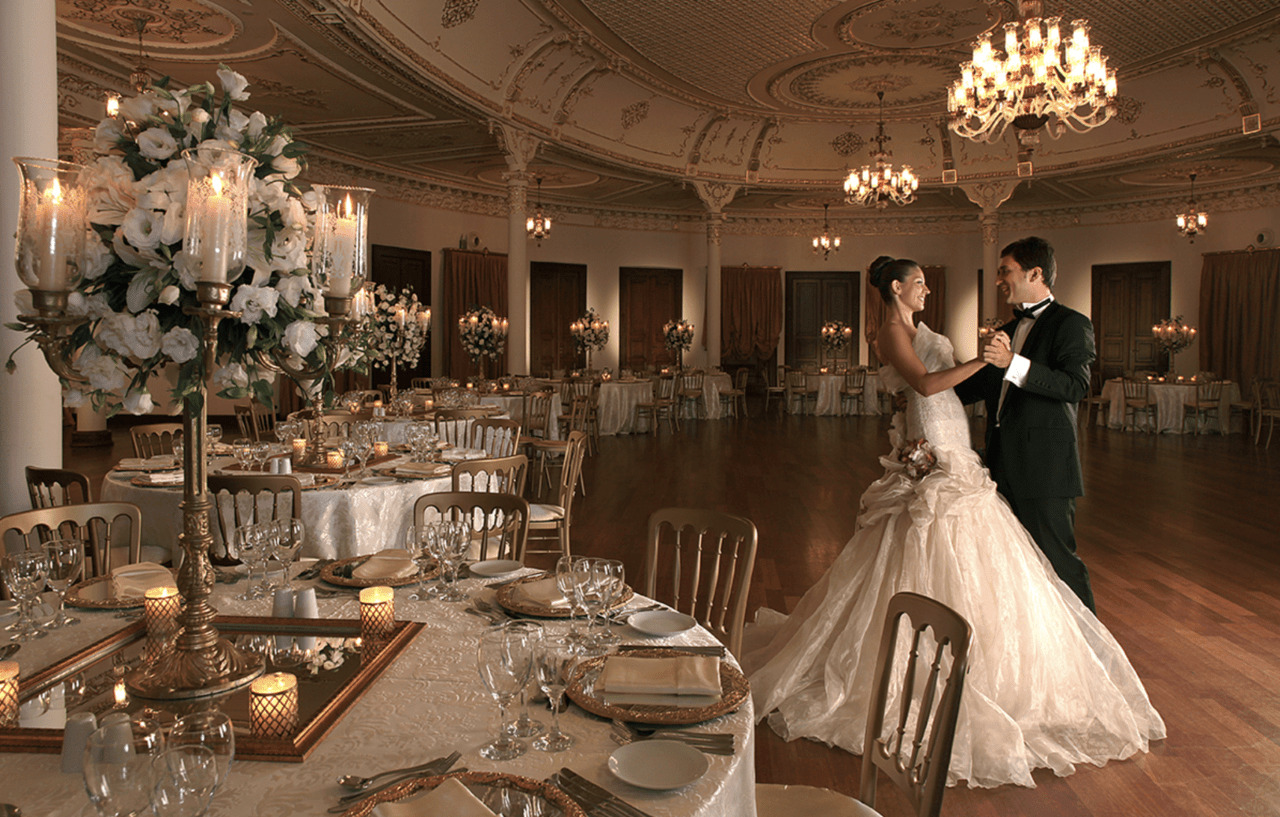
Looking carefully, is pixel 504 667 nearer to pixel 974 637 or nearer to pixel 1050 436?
pixel 974 637

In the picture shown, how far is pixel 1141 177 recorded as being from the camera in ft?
48.6

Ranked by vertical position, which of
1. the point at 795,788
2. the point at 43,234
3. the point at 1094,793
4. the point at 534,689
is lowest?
the point at 1094,793

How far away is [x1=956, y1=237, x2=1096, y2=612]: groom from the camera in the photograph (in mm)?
3279

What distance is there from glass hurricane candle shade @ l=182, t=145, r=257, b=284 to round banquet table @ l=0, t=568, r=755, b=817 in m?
0.83

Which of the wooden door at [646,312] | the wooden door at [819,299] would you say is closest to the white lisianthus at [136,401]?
the wooden door at [646,312]

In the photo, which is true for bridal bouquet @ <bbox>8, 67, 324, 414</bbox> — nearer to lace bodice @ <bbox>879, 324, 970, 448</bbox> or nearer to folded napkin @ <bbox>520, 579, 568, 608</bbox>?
folded napkin @ <bbox>520, 579, 568, 608</bbox>

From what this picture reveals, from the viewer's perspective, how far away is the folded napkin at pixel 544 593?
2.19 meters

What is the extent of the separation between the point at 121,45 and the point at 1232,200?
56.5ft

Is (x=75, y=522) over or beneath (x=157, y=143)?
beneath

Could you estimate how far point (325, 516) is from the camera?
397 centimetres

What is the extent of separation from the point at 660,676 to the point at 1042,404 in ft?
7.68

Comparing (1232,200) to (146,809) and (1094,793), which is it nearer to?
(1094,793)

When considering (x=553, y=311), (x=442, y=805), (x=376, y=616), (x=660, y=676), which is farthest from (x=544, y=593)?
(x=553, y=311)

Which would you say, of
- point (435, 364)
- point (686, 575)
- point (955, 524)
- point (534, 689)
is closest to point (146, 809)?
point (534, 689)
